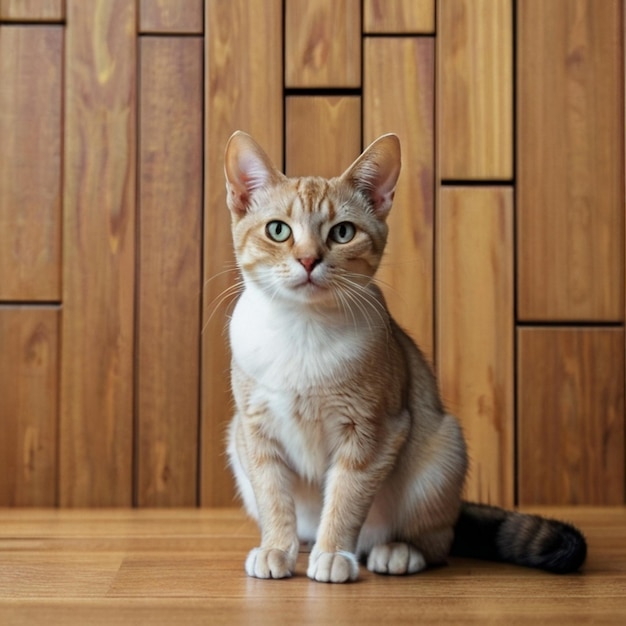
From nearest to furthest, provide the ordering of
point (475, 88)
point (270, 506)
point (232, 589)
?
point (232, 589) → point (270, 506) → point (475, 88)

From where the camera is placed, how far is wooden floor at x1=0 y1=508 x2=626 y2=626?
120cm

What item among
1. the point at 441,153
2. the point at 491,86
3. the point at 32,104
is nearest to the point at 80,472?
the point at 32,104

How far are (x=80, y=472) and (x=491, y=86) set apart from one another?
1.28m

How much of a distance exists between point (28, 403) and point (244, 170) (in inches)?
35.1

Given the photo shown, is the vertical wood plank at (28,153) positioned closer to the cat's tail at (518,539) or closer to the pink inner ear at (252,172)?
the pink inner ear at (252,172)

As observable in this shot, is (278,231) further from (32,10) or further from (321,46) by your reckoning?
(32,10)

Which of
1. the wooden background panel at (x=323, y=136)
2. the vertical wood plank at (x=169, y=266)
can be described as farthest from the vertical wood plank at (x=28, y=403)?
the wooden background panel at (x=323, y=136)

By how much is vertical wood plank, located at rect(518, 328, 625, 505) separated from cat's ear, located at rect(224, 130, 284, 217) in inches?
32.9

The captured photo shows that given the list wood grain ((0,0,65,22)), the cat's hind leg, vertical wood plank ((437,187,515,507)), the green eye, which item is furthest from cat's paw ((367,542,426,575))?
wood grain ((0,0,65,22))

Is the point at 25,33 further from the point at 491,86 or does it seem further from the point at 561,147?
the point at 561,147

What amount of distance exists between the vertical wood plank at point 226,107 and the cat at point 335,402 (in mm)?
506

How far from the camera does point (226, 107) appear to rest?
204 centimetres

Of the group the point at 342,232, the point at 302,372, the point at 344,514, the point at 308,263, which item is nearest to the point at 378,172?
the point at 342,232

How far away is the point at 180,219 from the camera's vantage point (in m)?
2.04
